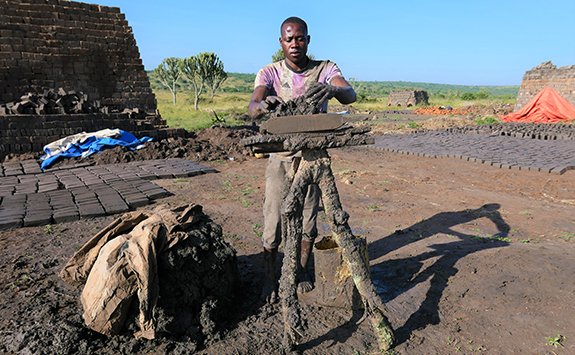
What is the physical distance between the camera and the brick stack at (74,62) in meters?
10.4

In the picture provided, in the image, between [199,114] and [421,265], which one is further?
[199,114]

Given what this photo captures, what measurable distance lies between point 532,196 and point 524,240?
2397 mm

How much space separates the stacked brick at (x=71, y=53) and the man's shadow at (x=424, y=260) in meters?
12.3

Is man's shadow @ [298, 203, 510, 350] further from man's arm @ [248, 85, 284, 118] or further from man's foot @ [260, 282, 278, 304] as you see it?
man's arm @ [248, 85, 284, 118]

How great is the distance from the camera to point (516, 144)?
418 inches

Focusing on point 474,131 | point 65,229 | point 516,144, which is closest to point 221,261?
point 65,229

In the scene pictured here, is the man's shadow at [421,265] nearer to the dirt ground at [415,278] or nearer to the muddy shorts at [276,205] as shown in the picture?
the dirt ground at [415,278]

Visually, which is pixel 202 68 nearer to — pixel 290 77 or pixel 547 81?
pixel 547 81

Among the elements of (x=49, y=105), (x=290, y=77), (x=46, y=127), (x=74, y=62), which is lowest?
(x=46, y=127)

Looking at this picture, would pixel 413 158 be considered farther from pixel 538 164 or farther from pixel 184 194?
pixel 184 194

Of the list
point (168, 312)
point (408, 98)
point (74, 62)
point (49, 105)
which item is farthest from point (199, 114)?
point (168, 312)

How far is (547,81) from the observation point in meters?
19.3

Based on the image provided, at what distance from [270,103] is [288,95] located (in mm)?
526

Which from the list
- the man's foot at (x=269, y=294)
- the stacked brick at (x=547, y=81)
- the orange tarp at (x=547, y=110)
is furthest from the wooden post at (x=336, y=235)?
the stacked brick at (x=547, y=81)
